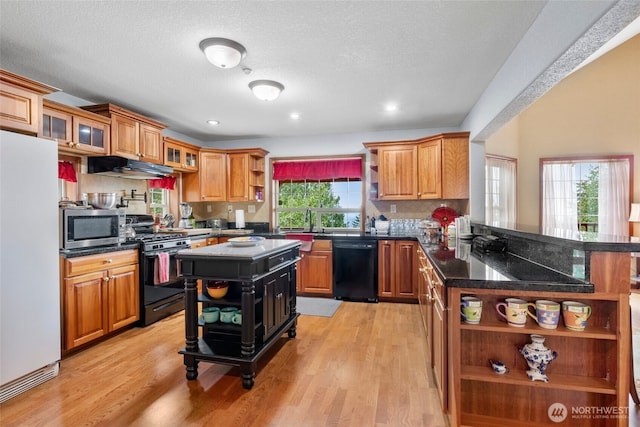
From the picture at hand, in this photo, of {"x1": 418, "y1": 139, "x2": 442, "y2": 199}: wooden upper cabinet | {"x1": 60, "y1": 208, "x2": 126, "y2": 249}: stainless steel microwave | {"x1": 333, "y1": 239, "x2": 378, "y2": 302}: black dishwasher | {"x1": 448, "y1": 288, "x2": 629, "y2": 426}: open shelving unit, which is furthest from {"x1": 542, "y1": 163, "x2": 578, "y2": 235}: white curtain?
{"x1": 60, "y1": 208, "x2": 126, "y2": 249}: stainless steel microwave

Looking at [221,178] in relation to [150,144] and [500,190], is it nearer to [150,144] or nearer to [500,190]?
[150,144]

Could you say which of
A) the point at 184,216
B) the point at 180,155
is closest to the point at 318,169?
the point at 180,155

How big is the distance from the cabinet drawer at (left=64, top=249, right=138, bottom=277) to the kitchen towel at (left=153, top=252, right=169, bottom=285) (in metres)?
0.21

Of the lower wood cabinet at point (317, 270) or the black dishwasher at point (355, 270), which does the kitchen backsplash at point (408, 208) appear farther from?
the lower wood cabinet at point (317, 270)

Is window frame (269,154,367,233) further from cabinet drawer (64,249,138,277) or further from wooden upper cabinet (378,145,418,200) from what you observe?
cabinet drawer (64,249,138,277)

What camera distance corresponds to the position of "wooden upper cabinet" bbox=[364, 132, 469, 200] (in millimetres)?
4203

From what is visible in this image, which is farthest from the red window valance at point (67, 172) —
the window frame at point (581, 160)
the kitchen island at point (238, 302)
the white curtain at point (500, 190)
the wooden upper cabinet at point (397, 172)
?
the window frame at point (581, 160)

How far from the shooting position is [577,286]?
1454 millimetres

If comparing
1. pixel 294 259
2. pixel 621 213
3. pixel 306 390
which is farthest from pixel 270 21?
pixel 621 213

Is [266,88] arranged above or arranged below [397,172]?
above

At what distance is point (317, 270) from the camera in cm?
454

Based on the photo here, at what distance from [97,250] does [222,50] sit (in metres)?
2.07

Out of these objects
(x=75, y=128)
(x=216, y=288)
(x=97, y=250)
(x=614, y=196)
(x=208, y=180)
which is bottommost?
(x=216, y=288)

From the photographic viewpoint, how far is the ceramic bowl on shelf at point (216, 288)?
240 cm
